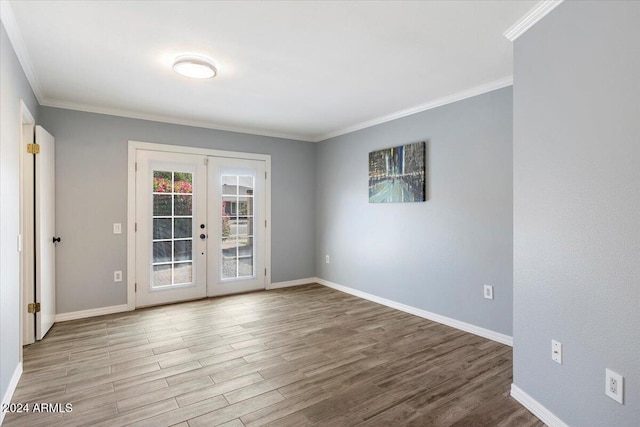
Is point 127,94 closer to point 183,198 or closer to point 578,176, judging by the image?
point 183,198

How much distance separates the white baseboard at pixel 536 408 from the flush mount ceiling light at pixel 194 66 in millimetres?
3380

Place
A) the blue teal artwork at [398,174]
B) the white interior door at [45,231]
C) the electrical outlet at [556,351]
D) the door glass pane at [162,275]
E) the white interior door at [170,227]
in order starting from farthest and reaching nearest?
the door glass pane at [162,275] → the white interior door at [170,227] → the blue teal artwork at [398,174] → the white interior door at [45,231] → the electrical outlet at [556,351]

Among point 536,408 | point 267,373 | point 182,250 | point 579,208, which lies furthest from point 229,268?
point 579,208

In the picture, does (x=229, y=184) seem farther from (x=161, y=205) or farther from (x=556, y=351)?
(x=556, y=351)

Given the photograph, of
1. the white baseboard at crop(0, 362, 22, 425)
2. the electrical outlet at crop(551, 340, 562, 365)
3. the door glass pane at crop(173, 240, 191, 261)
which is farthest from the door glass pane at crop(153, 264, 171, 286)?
the electrical outlet at crop(551, 340, 562, 365)

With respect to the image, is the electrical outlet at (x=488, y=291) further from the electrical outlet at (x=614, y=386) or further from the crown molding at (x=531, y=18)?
the crown molding at (x=531, y=18)

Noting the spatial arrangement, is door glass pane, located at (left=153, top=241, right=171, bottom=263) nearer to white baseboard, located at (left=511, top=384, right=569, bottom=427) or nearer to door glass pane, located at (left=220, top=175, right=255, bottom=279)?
door glass pane, located at (left=220, top=175, right=255, bottom=279)

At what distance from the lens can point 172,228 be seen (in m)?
4.55

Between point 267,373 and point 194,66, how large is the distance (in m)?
2.57

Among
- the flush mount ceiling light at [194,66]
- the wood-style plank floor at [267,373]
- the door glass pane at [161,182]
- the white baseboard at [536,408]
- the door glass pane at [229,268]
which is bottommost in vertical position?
the wood-style plank floor at [267,373]

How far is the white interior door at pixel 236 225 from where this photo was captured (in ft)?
16.0

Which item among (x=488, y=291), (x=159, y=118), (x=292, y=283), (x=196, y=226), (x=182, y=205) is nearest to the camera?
(x=488, y=291)

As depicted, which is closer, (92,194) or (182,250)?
(92,194)

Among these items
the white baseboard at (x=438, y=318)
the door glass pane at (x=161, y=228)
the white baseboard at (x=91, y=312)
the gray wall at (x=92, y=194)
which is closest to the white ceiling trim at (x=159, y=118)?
the gray wall at (x=92, y=194)
